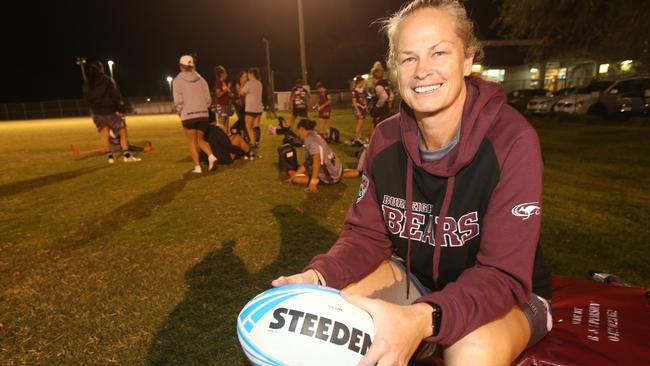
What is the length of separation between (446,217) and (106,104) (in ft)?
31.9

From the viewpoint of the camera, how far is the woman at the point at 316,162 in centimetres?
666

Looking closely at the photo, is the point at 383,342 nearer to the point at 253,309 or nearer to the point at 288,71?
the point at 253,309

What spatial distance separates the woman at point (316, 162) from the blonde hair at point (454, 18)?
4535 millimetres

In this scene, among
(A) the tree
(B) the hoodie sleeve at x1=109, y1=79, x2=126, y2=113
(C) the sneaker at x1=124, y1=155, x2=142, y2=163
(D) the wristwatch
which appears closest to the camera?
(D) the wristwatch

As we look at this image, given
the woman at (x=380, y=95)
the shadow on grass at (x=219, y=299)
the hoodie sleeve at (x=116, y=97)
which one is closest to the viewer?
the shadow on grass at (x=219, y=299)

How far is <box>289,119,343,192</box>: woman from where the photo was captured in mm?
6664

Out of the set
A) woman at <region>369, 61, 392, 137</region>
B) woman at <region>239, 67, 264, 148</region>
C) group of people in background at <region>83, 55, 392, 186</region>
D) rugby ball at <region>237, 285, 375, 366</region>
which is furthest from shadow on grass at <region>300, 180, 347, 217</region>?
woman at <region>239, 67, 264, 148</region>

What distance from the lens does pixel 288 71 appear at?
6850cm

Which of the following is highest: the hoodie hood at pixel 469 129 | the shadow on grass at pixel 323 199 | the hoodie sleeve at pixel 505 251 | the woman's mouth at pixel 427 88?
the woman's mouth at pixel 427 88

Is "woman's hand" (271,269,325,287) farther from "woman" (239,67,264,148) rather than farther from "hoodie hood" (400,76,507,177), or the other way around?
"woman" (239,67,264,148)

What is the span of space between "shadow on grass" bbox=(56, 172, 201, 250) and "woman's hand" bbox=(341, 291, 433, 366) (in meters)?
4.32

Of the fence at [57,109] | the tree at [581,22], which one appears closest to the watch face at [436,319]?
the tree at [581,22]

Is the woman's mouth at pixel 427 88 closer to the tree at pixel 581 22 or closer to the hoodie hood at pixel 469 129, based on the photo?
the hoodie hood at pixel 469 129

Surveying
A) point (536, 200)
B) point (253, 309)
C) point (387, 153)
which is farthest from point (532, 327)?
point (253, 309)
